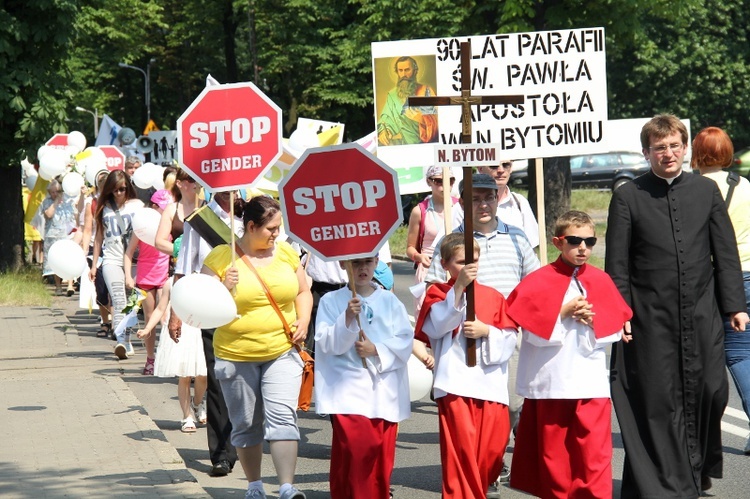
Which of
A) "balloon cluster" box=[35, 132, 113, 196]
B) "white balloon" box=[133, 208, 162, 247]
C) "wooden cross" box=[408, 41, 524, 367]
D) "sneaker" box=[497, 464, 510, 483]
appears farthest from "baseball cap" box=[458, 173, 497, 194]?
"balloon cluster" box=[35, 132, 113, 196]

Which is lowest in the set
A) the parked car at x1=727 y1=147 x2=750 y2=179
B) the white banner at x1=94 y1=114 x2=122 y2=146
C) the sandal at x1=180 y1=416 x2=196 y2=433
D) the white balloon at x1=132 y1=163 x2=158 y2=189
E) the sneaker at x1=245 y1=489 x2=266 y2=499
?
the sandal at x1=180 y1=416 x2=196 y2=433

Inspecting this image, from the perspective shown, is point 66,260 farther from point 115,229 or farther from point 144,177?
point 144,177

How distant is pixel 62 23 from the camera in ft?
71.5

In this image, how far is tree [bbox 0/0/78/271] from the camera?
21641 millimetres

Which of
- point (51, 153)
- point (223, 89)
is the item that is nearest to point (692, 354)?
point (223, 89)

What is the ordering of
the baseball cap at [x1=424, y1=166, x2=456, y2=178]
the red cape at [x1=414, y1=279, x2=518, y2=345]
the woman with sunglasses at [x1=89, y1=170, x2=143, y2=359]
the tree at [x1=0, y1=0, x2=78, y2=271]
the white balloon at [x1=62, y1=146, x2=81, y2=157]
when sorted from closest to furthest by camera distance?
the red cape at [x1=414, y1=279, x2=518, y2=345] < the baseball cap at [x1=424, y1=166, x2=456, y2=178] < the woman with sunglasses at [x1=89, y1=170, x2=143, y2=359] < the tree at [x1=0, y1=0, x2=78, y2=271] < the white balloon at [x1=62, y1=146, x2=81, y2=157]

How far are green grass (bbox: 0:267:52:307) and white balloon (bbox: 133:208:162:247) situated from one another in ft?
23.7

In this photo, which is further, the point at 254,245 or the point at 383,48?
the point at 383,48

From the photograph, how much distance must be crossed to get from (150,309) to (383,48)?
14.2 ft

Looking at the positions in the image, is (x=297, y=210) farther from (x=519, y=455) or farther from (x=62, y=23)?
(x=62, y=23)

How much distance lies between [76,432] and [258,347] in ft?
8.42

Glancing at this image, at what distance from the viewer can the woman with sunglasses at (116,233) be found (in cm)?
1291

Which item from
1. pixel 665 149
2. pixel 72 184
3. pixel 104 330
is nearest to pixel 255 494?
pixel 665 149

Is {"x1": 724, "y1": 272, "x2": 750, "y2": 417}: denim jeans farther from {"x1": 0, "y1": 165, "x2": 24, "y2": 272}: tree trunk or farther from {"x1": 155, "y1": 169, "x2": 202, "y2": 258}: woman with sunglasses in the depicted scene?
{"x1": 0, "y1": 165, "x2": 24, "y2": 272}: tree trunk
